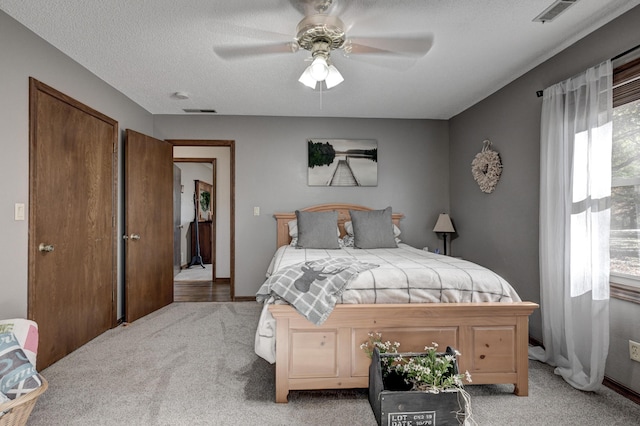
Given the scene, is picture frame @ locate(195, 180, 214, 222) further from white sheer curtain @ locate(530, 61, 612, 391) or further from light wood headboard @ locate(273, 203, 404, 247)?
white sheer curtain @ locate(530, 61, 612, 391)

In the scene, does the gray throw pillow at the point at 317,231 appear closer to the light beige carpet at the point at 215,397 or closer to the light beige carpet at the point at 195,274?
the light beige carpet at the point at 215,397

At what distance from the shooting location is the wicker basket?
1.40m

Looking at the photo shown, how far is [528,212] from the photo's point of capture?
2910 mm

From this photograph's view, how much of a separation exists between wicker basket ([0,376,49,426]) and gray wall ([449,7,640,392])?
3.16 metres

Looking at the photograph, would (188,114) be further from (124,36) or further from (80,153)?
(124,36)

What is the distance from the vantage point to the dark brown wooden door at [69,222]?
2350mm

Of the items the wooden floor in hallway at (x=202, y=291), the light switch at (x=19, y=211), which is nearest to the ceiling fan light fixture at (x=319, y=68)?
the light switch at (x=19, y=211)

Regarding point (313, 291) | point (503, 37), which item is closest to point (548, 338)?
point (313, 291)

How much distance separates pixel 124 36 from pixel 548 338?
3.70m

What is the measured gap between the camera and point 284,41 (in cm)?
241

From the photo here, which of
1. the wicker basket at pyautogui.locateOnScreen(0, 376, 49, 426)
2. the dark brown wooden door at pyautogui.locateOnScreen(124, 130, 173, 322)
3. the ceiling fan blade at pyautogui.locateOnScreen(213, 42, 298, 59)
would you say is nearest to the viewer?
the wicker basket at pyautogui.locateOnScreen(0, 376, 49, 426)

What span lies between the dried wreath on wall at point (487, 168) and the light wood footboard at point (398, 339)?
5.43ft

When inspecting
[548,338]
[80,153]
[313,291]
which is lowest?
[548,338]

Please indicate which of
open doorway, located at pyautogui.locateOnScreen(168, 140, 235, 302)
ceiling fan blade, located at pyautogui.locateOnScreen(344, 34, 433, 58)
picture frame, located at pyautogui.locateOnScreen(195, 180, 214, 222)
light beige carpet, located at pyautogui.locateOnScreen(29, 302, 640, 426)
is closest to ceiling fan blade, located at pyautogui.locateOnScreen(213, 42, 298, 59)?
ceiling fan blade, located at pyautogui.locateOnScreen(344, 34, 433, 58)
